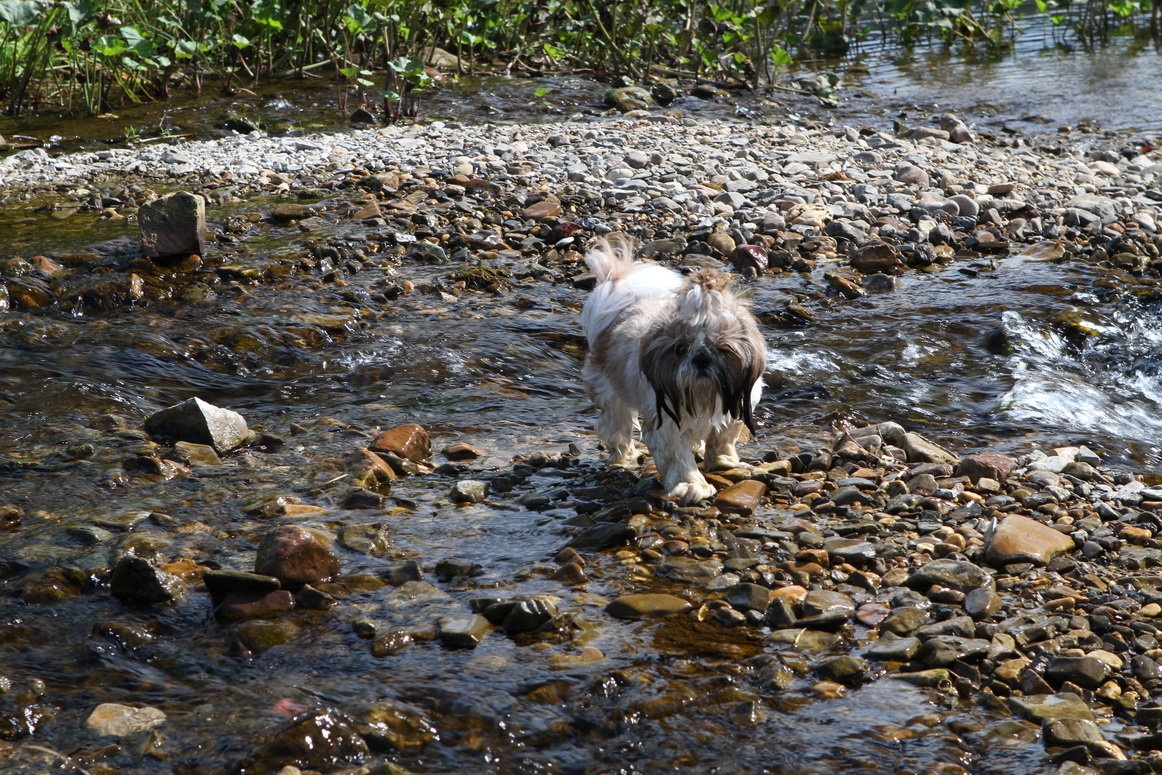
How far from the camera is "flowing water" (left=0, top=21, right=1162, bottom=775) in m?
3.34

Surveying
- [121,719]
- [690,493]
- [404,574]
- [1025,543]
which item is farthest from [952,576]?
[121,719]

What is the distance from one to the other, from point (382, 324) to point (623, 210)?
295 cm

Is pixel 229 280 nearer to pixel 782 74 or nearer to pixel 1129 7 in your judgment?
pixel 782 74

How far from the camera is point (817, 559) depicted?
4430 millimetres

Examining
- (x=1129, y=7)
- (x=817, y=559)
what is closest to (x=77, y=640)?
(x=817, y=559)

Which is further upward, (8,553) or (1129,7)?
(1129,7)

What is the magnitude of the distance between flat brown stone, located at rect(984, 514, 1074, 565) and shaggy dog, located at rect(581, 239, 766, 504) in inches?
45.0

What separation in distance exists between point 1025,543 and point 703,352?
1455 millimetres

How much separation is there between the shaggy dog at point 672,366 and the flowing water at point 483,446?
1.59ft

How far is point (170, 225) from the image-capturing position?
294 inches

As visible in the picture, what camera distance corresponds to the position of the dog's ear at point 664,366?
475 centimetres

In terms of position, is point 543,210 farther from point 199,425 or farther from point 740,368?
point 740,368

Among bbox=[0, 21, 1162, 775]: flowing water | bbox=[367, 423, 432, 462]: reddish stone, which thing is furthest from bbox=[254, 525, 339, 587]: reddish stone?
bbox=[367, 423, 432, 462]: reddish stone

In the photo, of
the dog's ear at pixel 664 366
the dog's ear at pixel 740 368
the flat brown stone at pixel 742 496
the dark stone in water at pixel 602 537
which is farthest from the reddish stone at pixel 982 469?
the dark stone in water at pixel 602 537
